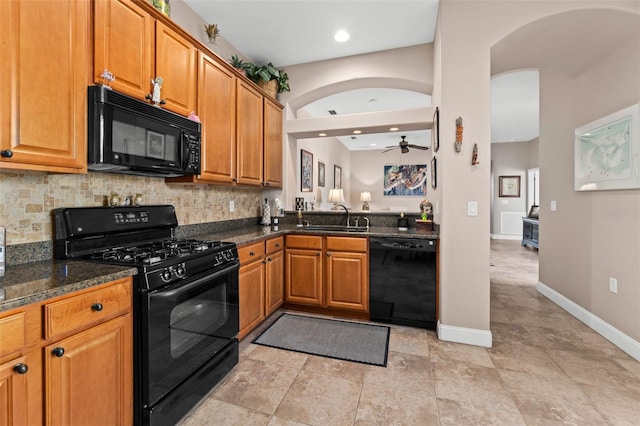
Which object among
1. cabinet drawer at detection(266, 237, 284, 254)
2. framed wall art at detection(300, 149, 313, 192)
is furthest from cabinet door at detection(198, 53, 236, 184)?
framed wall art at detection(300, 149, 313, 192)

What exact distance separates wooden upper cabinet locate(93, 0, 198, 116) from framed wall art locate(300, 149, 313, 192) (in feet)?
9.47

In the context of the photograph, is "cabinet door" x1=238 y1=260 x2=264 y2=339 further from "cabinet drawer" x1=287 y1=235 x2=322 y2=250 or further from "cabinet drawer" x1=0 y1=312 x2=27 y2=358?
"cabinet drawer" x1=0 y1=312 x2=27 y2=358

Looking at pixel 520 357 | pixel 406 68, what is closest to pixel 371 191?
pixel 406 68

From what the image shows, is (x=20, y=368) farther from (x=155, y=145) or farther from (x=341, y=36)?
(x=341, y=36)

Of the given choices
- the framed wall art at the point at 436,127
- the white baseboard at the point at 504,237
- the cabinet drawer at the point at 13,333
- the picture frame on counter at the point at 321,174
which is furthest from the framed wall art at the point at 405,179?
the cabinet drawer at the point at 13,333

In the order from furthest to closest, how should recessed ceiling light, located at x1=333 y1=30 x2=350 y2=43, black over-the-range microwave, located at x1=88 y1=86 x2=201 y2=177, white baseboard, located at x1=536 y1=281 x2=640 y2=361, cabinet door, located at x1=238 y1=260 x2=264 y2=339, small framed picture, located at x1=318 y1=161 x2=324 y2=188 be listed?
small framed picture, located at x1=318 y1=161 x2=324 y2=188, recessed ceiling light, located at x1=333 y1=30 x2=350 y2=43, cabinet door, located at x1=238 y1=260 x2=264 y2=339, white baseboard, located at x1=536 y1=281 x2=640 y2=361, black over-the-range microwave, located at x1=88 y1=86 x2=201 y2=177

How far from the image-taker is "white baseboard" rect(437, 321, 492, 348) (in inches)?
97.1

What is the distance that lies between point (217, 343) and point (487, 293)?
2185 millimetres

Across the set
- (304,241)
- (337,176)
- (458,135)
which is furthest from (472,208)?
(337,176)

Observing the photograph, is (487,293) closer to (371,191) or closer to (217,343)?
(217,343)

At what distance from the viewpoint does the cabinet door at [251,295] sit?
95.3 inches

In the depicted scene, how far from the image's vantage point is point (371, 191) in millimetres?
8969

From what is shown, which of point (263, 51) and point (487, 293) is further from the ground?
point (263, 51)

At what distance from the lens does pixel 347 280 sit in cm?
298
